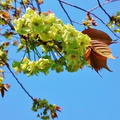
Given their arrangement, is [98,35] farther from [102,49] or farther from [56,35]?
[56,35]

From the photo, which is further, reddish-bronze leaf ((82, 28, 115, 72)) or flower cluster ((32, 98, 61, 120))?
flower cluster ((32, 98, 61, 120))

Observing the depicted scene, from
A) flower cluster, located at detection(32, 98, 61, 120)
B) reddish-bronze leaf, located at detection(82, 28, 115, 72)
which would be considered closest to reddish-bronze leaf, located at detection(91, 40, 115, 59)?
reddish-bronze leaf, located at detection(82, 28, 115, 72)

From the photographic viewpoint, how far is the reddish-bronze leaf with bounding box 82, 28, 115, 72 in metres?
1.25

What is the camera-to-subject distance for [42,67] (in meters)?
1.56

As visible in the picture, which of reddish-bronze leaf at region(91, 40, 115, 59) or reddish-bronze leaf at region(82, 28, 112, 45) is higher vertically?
reddish-bronze leaf at region(82, 28, 112, 45)

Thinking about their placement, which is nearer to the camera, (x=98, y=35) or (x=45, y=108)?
(x=98, y=35)

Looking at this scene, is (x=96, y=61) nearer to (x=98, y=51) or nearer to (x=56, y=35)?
(x=98, y=51)

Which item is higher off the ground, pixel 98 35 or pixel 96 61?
pixel 98 35

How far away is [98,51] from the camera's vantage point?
1.26 m

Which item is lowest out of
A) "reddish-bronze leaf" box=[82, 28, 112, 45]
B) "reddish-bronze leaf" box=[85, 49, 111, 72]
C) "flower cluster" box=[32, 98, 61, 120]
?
"reddish-bronze leaf" box=[85, 49, 111, 72]

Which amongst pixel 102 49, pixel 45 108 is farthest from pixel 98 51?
pixel 45 108

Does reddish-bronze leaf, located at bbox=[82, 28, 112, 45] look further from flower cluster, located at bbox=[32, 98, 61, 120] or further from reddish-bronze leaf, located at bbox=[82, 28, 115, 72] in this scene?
flower cluster, located at bbox=[32, 98, 61, 120]

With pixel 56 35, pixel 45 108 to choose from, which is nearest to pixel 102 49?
pixel 56 35

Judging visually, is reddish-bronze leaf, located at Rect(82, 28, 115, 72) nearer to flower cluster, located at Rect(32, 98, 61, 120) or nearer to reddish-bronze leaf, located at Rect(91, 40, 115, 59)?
reddish-bronze leaf, located at Rect(91, 40, 115, 59)
